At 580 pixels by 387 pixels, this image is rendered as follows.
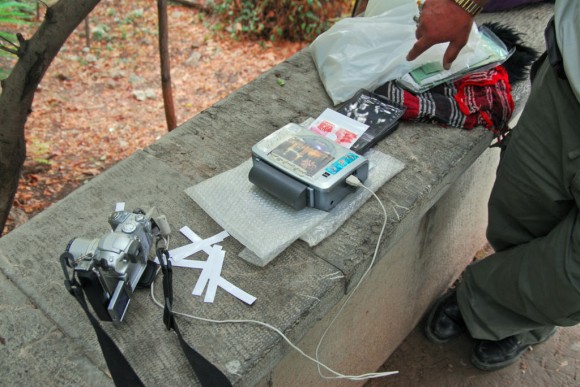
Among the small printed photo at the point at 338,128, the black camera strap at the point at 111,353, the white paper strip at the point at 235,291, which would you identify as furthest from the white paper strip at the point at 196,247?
the small printed photo at the point at 338,128

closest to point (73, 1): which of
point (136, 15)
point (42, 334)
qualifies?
point (42, 334)

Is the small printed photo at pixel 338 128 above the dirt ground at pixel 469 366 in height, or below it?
above

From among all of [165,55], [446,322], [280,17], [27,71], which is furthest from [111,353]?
[280,17]

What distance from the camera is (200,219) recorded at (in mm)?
1787

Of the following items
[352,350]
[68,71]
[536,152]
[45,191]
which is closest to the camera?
[536,152]

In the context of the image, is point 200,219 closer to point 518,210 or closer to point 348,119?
point 348,119

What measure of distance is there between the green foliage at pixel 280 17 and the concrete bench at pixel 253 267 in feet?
10.1

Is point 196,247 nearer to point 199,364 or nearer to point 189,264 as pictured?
point 189,264

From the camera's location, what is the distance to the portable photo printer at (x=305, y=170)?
5.47 ft

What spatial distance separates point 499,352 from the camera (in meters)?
2.57

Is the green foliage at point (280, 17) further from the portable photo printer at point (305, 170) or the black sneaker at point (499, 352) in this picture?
the portable photo printer at point (305, 170)

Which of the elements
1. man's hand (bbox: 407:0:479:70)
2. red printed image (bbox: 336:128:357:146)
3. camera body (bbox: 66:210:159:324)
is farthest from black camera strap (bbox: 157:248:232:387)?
man's hand (bbox: 407:0:479:70)

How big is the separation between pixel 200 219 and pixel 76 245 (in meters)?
0.48

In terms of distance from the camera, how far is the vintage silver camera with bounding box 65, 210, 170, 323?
1.34m
